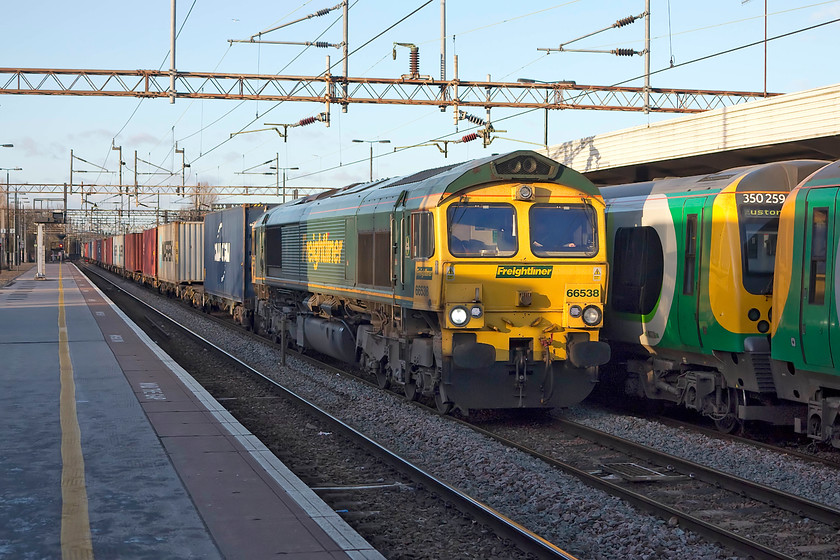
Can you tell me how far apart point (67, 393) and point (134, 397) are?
110 centimetres

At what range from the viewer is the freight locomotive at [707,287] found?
11.2 meters

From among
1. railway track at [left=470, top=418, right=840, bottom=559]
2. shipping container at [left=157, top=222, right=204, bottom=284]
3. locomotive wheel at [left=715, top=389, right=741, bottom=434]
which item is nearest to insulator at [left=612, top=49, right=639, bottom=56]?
shipping container at [left=157, top=222, right=204, bottom=284]

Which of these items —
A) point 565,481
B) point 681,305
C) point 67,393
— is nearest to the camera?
point 565,481

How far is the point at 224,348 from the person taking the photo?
22875mm

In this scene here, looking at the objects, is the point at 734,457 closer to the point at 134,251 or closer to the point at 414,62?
the point at 414,62

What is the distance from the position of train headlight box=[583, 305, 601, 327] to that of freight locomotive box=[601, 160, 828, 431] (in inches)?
39.4

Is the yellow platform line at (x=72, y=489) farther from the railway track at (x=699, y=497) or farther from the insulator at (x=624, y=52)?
the insulator at (x=624, y=52)

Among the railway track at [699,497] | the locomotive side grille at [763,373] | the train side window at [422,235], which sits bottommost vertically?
the railway track at [699,497]

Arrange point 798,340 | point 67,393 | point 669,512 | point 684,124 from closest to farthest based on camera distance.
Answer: point 669,512 → point 798,340 → point 67,393 → point 684,124

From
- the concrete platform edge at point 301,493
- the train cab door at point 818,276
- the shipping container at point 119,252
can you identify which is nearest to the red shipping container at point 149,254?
the shipping container at point 119,252

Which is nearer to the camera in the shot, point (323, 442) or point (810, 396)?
point (810, 396)

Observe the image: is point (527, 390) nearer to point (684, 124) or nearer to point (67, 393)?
point (67, 393)

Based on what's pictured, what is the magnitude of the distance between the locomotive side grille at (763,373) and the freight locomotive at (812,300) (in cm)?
36

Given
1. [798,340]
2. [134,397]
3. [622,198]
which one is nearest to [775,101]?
[622,198]
